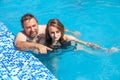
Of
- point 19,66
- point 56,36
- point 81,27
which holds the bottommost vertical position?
point 19,66

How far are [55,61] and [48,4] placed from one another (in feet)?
12.0

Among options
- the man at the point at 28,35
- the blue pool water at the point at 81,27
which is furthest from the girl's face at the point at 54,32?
the blue pool water at the point at 81,27

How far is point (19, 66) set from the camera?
4895 mm

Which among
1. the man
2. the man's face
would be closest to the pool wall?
the man

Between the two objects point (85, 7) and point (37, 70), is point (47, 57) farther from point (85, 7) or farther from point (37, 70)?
point (85, 7)

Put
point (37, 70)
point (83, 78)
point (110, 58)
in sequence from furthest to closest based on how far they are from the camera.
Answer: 1. point (110, 58)
2. point (83, 78)
3. point (37, 70)

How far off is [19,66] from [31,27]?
84 centimetres

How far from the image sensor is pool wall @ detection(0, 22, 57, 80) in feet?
15.0

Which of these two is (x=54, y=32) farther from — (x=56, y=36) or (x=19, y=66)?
(x=19, y=66)

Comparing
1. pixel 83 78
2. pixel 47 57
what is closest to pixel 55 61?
pixel 47 57

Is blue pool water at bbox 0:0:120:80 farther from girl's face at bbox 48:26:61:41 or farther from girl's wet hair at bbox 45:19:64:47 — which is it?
girl's face at bbox 48:26:61:41

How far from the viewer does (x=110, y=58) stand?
19.9ft

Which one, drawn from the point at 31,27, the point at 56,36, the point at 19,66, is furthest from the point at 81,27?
the point at 19,66

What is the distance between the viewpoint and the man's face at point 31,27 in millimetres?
5324
